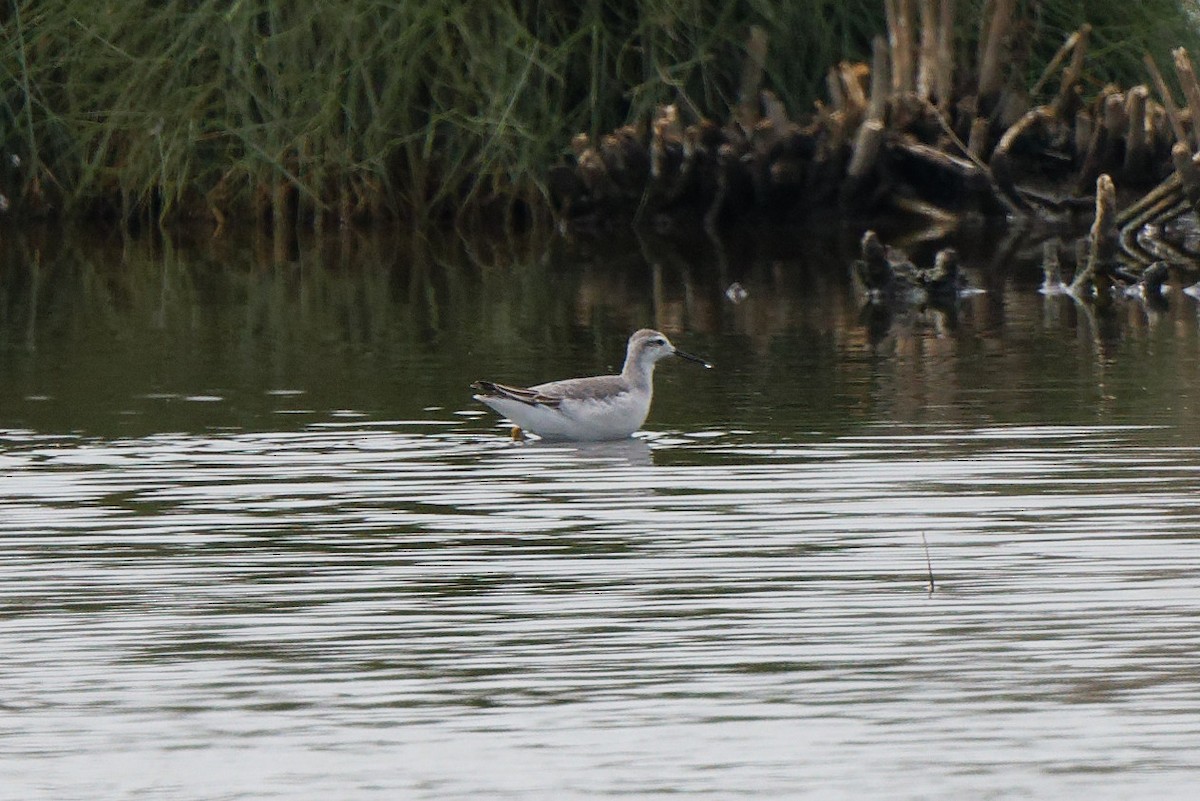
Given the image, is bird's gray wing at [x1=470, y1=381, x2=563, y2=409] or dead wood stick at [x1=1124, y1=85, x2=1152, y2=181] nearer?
bird's gray wing at [x1=470, y1=381, x2=563, y2=409]

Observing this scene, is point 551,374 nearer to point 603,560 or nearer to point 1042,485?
point 1042,485

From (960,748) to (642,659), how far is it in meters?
1.15

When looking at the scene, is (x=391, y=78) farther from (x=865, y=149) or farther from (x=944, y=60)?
(x=944, y=60)

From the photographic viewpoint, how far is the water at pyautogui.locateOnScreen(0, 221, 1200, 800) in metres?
5.88

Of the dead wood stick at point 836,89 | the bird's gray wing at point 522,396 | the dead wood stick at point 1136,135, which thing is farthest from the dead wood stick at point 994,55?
the bird's gray wing at point 522,396

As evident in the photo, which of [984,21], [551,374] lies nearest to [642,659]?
[551,374]

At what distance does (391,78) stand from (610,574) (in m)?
19.2

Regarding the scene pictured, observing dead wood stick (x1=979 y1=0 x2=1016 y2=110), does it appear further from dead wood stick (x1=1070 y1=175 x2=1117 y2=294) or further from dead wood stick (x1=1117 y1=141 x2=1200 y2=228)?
dead wood stick (x1=1070 y1=175 x2=1117 y2=294)

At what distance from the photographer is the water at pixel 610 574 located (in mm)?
5879

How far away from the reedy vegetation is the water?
1146cm

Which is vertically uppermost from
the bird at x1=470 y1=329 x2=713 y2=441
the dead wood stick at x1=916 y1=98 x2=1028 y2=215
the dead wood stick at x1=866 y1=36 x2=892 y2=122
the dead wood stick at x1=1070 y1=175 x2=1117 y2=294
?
the dead wood stick at x1=866 y1=36 x2=892 y2=122

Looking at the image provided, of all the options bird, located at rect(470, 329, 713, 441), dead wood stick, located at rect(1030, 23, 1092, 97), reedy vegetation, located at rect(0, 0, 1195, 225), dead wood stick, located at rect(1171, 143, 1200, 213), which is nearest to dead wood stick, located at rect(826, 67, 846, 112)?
reedy vegetation, located at rect(0, 0, 1195, 225)

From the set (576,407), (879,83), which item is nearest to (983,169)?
(879,83)

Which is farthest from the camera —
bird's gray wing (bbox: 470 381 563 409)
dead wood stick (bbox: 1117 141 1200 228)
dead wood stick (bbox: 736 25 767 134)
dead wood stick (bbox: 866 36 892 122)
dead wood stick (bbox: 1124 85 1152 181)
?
dead wood stick (bbox: 736 25 767 134)
